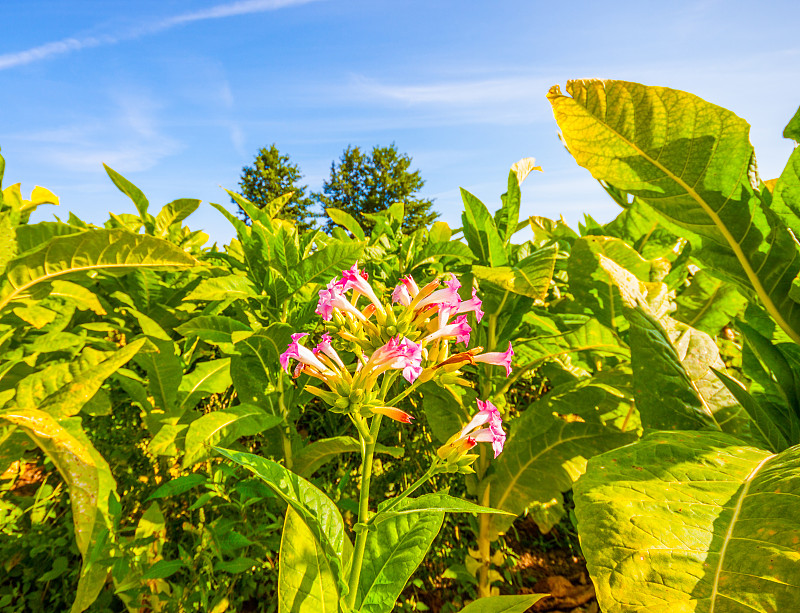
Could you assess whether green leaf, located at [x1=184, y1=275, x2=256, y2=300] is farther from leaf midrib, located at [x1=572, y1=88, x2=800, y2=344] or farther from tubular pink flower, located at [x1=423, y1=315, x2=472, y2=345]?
leaf midrib, located at [x1=572, y1=88, x2=800, y2=344]

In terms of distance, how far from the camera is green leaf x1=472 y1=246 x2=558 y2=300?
1.48m

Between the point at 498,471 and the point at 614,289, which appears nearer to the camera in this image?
the point at 614,289

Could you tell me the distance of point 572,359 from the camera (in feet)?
7.30

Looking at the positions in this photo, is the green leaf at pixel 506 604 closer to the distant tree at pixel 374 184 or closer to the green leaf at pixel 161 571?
the green leaf at pixel 161 571

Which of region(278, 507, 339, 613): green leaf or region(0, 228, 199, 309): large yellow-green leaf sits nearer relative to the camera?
region(278, 507, 339, 613): green leaf

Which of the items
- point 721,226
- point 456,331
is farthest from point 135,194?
point 721,226

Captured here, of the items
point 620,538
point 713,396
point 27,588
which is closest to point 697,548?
point 620,538

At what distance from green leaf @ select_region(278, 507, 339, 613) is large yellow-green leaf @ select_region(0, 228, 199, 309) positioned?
3.28 feet

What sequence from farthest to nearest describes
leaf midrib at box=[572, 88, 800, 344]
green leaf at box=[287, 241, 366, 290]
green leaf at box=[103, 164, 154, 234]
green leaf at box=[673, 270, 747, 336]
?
green leaf at box=[103, 164, 154, 234] → green leaf at box=[673, 270, 747, 336] → green leaf at box=[287, 241, 366, 290] → leaf midrib at box=[572, 88, 800, 344]

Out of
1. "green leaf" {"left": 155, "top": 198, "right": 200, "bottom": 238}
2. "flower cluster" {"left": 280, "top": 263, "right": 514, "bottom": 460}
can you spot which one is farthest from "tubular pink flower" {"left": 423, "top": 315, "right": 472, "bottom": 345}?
"green leaf" {"left": 155, "top": 198, "right": 200, "bottom": 238}

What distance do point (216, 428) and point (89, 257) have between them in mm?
781

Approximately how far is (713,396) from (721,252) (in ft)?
1.50

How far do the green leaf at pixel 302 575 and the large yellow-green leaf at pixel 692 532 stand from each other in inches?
25.2

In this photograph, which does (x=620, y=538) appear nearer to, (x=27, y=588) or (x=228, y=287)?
(x=228, y=287)
